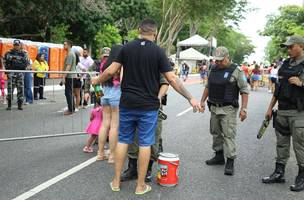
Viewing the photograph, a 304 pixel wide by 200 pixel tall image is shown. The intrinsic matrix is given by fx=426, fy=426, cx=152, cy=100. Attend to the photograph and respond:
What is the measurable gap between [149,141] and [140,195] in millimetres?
649

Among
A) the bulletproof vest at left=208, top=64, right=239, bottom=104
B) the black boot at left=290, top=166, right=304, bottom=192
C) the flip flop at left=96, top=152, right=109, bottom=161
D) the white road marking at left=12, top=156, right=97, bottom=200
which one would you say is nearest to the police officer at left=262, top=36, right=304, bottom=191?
the black boot at left=290, top=166, right=304, bottom=192

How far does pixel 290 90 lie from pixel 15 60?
8472 millimetres

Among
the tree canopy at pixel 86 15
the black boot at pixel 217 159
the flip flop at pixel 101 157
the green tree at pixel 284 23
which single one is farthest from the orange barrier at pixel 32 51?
the green tree at pixel 284 23

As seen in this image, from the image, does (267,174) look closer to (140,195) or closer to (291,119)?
(291,119)

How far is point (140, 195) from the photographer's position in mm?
5074

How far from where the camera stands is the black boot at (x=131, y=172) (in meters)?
5.64

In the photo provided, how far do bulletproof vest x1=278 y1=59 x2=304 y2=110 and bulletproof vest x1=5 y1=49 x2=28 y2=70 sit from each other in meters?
8.23

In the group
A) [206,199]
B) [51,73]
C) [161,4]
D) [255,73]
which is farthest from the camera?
[161,4]

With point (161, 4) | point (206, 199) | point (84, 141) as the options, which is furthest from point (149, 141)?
point (161, 4)

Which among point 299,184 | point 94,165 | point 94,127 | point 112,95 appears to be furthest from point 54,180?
point 299,184

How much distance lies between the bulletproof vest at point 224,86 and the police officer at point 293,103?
650 mm

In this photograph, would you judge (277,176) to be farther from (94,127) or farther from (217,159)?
(94,127)

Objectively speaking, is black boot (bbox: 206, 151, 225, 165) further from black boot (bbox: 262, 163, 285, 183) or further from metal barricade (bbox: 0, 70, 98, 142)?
metal barricade (bbox: 0, 70, 98, 142)

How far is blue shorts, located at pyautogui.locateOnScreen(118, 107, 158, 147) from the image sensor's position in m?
5.06
